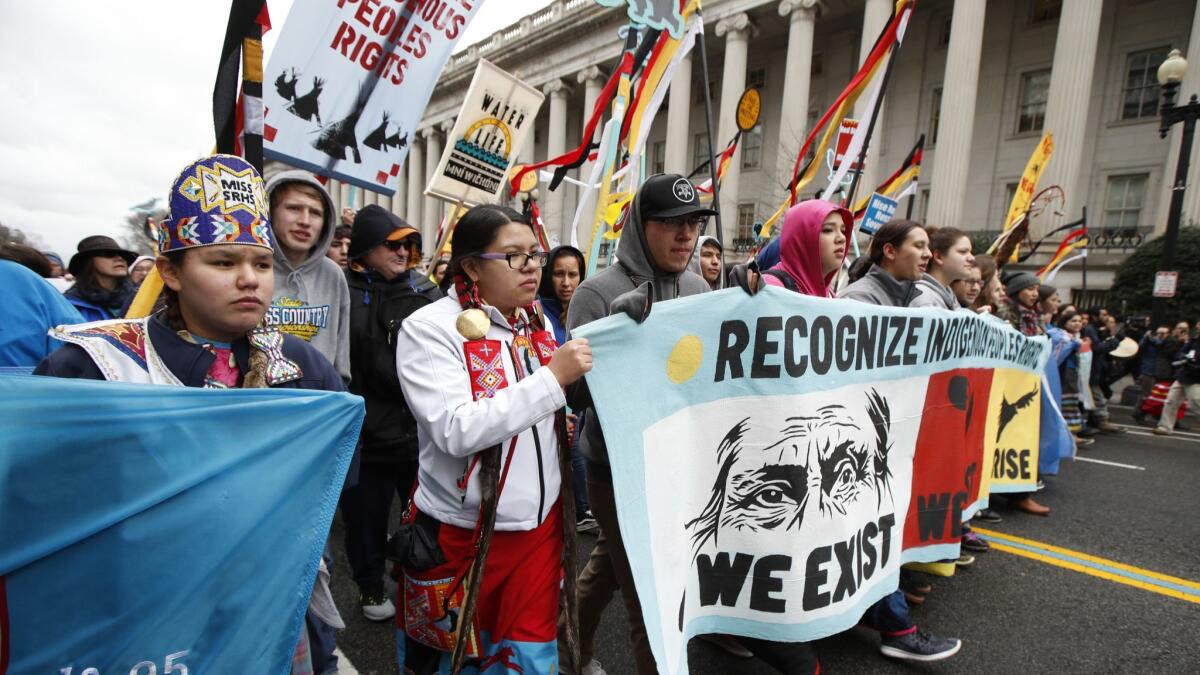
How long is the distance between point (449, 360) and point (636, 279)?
871mm

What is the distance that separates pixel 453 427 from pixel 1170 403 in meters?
12.1

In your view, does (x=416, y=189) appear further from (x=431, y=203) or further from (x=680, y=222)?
(x=680, y=222)

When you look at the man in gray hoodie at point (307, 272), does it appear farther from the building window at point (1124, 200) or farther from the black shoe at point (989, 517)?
the building window at point (1124, 200)

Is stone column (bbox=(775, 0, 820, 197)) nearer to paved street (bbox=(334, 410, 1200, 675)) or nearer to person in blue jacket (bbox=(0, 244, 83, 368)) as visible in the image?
paved street (bbox=(334, 410, 1200, 675))

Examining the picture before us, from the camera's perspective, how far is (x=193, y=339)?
138 centimetres

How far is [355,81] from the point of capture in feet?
9.63

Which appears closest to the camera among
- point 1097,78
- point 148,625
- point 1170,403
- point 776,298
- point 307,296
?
point 148,625

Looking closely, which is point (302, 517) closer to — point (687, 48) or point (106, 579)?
point (106, 579)

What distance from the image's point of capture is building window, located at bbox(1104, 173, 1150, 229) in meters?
17.6

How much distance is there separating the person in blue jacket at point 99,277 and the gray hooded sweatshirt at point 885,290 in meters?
4.73

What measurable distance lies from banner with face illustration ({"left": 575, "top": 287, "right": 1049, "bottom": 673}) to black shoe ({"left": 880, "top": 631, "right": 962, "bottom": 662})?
1.38 ft

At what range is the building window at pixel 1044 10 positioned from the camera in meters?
18.7

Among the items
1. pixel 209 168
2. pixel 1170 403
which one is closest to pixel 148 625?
pixel 209 168

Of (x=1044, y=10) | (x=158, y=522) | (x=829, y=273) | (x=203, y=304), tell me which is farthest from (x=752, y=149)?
(x=158, y=522)
